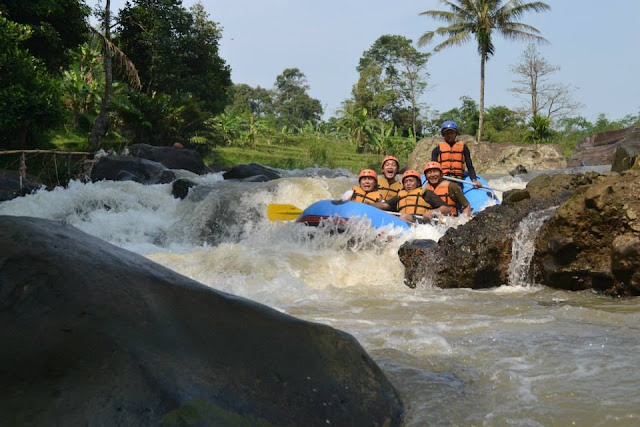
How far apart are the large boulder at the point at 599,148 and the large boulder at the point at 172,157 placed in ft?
41.3

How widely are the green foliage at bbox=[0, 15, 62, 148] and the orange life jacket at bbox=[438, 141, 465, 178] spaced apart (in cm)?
946

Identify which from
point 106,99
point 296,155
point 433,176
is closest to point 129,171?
point 106,99

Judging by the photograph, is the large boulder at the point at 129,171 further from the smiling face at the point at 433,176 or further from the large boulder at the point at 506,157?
the large boulder at the point at 506,157

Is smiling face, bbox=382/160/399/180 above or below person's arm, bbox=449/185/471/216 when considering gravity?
above

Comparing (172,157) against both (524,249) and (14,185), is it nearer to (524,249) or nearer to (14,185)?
(14,185)

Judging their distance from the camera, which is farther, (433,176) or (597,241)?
(433,176)

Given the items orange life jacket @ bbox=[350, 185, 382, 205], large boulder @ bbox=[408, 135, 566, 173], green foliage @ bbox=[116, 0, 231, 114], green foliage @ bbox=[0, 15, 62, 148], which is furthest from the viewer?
green foliage @ bbox=[116, 0, 231, 114]

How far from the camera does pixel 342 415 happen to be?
1.96m

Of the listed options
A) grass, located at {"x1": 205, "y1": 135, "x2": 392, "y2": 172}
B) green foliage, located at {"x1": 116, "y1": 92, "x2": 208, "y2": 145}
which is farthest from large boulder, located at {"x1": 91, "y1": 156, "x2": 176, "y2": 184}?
grass, located at {"x1": 205, "y1": 135, "x2": 392, "y2": 172}

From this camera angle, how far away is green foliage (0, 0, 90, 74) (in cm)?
1477

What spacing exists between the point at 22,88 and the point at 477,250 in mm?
11441

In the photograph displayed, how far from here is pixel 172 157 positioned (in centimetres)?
1745

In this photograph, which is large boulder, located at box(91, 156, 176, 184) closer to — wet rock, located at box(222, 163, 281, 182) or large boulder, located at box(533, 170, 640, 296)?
wet rock, located at box(222, 163, 281, 182)

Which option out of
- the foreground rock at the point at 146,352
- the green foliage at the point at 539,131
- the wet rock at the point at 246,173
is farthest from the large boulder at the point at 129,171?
the green foliage at the point at 539,131
